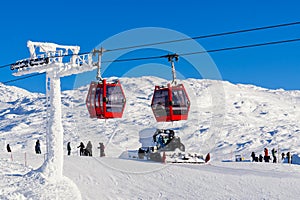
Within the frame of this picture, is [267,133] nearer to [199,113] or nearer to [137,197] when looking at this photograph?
[199,113]

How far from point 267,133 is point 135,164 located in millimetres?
101619

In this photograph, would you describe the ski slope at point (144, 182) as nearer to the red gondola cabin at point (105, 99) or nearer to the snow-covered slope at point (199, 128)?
the red gondola cabin at point (105, 99)

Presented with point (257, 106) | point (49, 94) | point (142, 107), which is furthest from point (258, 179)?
point (257, 106)

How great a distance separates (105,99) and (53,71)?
331 cm

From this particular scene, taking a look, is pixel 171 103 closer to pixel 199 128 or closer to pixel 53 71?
pixel 53 71

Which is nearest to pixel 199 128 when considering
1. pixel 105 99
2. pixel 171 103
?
pixel 171 103

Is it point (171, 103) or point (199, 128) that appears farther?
point (199, 128)

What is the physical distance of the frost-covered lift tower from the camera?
77.2 ft

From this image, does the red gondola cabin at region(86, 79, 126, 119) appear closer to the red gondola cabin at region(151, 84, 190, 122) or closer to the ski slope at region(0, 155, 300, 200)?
the red gondola cabin at region(151, 84, 190, 122)

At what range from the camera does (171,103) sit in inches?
1094

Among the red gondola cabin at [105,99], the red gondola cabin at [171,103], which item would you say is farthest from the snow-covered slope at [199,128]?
the red gondola cabin at [105,99]

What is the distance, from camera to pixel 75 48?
78.6ft

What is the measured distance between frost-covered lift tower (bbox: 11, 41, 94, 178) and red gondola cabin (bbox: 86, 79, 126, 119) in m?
2.55

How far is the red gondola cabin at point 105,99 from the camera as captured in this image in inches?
1025
